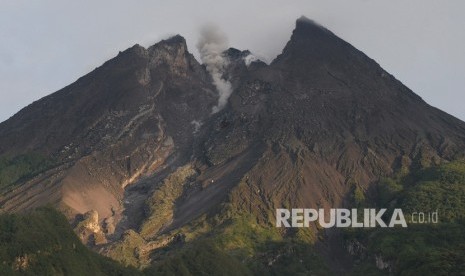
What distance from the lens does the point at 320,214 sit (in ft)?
609

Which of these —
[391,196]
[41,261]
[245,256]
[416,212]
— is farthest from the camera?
[391,196]

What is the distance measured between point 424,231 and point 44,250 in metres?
77.5

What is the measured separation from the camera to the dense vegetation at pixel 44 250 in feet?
362

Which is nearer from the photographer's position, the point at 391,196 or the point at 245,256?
the point at 245,256

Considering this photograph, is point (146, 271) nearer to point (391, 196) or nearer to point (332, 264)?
point (332, 264)

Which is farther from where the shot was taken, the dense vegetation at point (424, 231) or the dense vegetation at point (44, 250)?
the dense vegetation at point (424, 231)

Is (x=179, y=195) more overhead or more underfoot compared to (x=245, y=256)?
more overhead

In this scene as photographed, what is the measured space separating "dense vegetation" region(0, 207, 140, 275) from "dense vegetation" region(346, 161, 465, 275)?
45.8 m

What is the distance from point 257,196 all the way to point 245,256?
31520 millimetres

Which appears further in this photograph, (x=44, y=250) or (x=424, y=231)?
(x=424, y=231)

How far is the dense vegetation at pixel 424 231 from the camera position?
436 feet

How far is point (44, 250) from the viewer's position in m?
114

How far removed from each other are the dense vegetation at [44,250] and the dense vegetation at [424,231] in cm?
4582

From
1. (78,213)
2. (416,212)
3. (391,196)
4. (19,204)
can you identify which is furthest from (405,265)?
(19,204)
